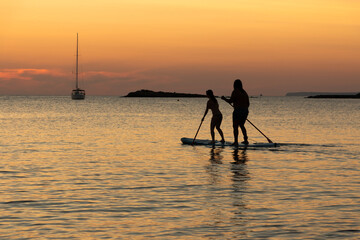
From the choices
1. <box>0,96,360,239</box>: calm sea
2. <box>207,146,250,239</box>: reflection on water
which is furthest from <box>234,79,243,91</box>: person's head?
<box>207,146,250,239</box>: reflection on water

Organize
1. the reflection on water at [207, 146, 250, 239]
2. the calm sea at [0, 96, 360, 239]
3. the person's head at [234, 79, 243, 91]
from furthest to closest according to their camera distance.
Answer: the person's head at [234, 79, 243, 91]
the reflection on water at [207, 146, 250, 239]
the calm sea at [0, 96, 360, 239]

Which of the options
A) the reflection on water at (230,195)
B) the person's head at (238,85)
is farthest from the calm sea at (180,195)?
the person's head at (238,85)

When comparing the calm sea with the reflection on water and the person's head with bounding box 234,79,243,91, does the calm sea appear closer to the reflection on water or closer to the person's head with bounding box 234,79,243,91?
the reflection on water

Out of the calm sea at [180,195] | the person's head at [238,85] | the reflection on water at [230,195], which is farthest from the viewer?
the person's head at [238,85]

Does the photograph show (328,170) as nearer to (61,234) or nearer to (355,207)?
(355,207)

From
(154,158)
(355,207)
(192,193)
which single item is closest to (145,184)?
(192,193)

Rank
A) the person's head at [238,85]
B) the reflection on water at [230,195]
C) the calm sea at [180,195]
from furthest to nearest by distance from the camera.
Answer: the person's head at [238,85]
the reflection on water at [230,195]
the calm sea at [180,195]

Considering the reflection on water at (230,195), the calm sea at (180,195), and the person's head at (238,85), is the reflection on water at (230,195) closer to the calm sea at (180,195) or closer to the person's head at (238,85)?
the calm sea at (180,195)

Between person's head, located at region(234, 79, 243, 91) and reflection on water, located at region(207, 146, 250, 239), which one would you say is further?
person's head, located at region(234, 79, 243, 91)

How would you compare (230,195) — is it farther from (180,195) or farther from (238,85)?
(238,85)

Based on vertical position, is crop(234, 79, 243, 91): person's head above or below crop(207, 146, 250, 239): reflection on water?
above

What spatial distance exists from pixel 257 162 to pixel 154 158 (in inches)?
143

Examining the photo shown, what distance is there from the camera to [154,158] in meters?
20.6

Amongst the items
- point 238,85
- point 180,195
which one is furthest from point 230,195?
point 238,85
